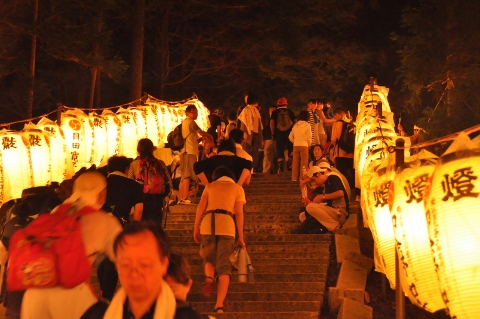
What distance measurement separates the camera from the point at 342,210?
45.6ft

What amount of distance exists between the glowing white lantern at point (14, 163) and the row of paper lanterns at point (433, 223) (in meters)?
6.18

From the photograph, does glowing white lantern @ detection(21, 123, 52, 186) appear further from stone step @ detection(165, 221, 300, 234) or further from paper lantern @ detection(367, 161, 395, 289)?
paper lantern @ detection(367, 161, 395, 289)

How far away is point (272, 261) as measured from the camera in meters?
12.8

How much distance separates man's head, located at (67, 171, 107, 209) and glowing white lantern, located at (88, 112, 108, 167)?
9.49 metres

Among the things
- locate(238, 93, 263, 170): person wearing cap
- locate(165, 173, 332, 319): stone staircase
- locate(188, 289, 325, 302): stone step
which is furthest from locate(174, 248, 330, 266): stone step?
locate(238, 93, 263, 170): person wearing cap

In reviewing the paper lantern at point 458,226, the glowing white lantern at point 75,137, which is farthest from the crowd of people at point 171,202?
the glowing white lantern at point 75,137

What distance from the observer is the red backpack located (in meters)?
5.92

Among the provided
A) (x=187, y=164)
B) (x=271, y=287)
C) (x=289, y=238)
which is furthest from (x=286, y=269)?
(x=187, y=164)

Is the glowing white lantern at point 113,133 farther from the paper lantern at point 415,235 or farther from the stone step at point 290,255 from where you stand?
the paper lantern at point 415,235

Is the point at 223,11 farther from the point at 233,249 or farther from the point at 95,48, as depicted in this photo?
the point at 233,249

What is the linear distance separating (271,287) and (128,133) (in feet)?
24.7

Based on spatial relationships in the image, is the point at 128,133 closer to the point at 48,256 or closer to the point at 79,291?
the point at 79,291

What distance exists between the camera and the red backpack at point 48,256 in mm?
5922

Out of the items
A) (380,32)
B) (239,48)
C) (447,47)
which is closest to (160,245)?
(447,47)
